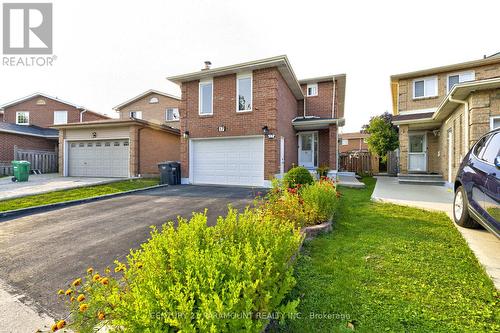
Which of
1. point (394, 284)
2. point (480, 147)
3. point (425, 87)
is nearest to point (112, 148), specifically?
point (394, 284)

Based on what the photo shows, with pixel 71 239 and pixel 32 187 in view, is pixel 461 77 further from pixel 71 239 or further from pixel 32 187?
pixel 32 187

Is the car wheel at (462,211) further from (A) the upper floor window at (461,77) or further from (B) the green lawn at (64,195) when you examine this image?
(A) the upper floor window at (461,77)

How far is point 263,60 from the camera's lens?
400 inches

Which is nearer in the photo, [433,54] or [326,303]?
[326,303]

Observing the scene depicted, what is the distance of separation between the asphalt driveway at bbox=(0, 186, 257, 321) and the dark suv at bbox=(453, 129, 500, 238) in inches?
188

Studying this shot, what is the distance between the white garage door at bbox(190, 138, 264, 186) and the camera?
1084 cm

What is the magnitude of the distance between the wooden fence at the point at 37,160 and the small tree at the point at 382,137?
78.4 feet

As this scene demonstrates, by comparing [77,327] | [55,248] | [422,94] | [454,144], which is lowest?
[55,248]

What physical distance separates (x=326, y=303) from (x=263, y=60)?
999cm

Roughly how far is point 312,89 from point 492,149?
41.2ft

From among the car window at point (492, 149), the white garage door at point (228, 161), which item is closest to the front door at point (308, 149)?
the white garage door at point (228, 161)

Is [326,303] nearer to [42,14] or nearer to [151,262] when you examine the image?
[151,262]

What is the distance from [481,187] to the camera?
3594 mm

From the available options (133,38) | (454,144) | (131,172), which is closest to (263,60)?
(133,38)
